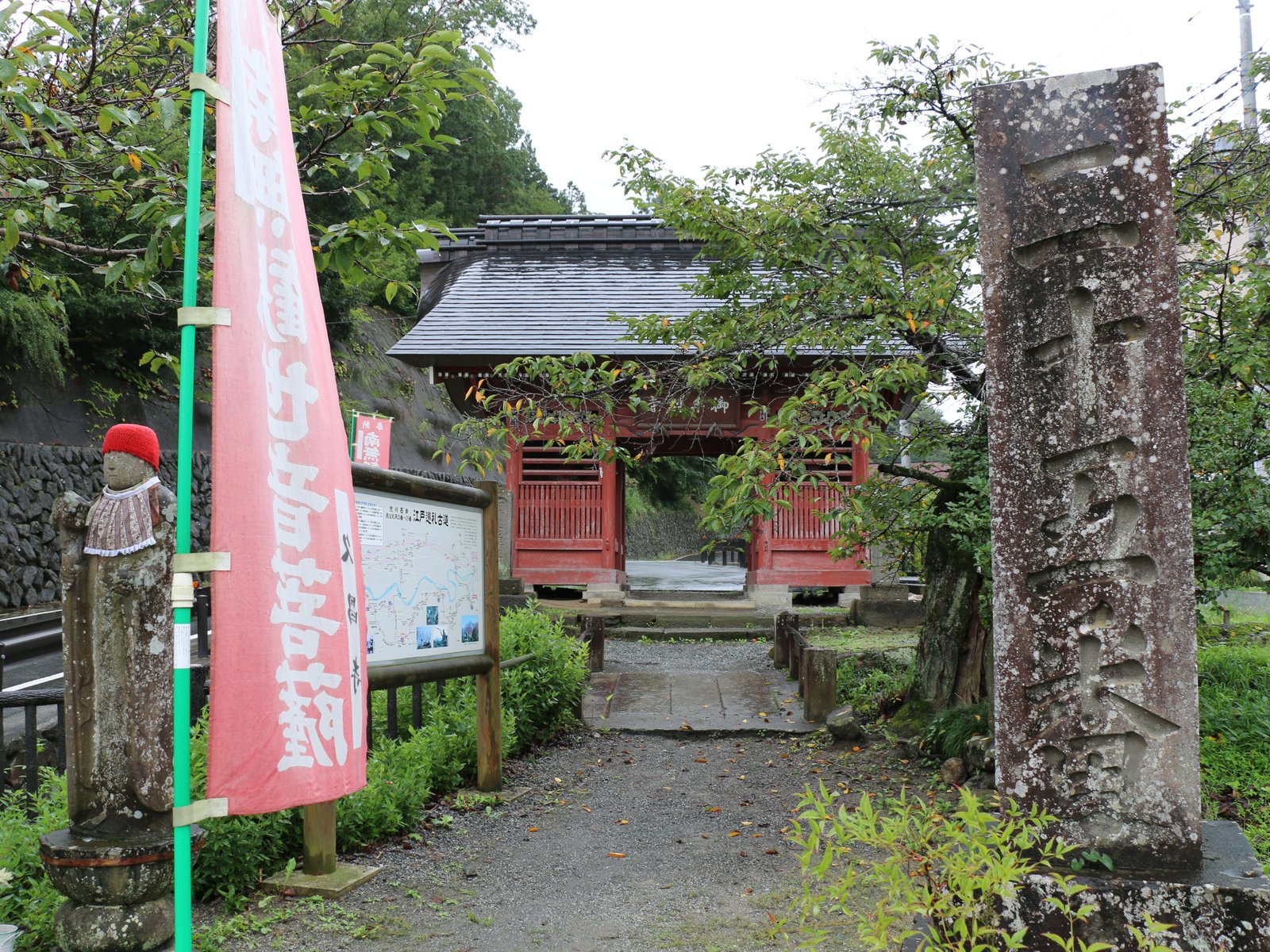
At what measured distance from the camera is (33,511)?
13078 millimetres

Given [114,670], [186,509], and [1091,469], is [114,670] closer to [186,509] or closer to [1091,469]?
[186,509]

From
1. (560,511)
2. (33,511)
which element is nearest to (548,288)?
(560,511)

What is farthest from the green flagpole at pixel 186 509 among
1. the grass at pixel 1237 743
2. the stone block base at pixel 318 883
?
the grass at pixel 1237 743

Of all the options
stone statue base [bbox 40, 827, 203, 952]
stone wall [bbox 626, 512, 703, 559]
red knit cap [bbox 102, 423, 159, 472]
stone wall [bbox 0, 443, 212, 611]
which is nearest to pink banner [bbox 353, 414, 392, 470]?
stone wall [bbox 0, 443, 212, 611]

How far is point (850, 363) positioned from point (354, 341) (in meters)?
19.6

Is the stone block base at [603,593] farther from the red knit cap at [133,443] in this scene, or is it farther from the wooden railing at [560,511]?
the red knit cap at [133,443]

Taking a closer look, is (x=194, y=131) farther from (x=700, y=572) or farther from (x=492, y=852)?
(x=700, y=572)

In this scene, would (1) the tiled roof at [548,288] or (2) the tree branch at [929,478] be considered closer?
(2) the tree branch at [929,478]

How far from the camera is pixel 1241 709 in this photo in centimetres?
590

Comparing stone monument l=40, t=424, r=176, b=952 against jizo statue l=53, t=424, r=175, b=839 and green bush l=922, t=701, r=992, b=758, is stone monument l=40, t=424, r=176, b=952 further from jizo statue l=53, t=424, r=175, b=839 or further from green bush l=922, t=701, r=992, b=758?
green bush l=922, t=701, r=992, b=758

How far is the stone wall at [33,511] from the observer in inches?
486

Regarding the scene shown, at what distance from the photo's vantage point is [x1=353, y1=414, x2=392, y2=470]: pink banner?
362 inches

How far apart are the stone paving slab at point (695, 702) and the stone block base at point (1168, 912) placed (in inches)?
190

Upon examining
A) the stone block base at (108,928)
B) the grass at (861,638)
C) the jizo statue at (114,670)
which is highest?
the jizo statue at (114,670)
